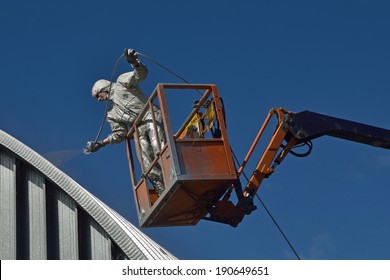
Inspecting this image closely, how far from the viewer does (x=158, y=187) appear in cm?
2959

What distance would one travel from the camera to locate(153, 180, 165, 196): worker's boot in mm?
29484

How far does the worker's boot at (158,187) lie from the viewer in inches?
1161

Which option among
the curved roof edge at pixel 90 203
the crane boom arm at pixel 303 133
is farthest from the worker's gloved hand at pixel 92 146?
the curved roof edge at pixel 90 203

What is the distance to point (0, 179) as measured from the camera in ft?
126

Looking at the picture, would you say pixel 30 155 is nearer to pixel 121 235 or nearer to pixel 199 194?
pixel 121 235

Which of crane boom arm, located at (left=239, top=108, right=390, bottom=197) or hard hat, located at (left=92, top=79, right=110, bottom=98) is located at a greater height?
hard hat, located at (left=92, top=79, right=110, bottom=98)

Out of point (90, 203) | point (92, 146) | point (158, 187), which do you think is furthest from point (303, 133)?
point (90, 203)

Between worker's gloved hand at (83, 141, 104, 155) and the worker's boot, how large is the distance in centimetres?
197

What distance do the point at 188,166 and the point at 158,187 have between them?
1672 mm

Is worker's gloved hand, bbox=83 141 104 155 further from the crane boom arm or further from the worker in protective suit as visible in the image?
the crane boom arm

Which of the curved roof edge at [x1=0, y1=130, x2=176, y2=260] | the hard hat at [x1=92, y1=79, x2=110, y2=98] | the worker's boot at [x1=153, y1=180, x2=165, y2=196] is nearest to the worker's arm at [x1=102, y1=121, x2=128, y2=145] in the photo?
the hard hat at [x1=92, y1=79, x2=110, y2=98]
